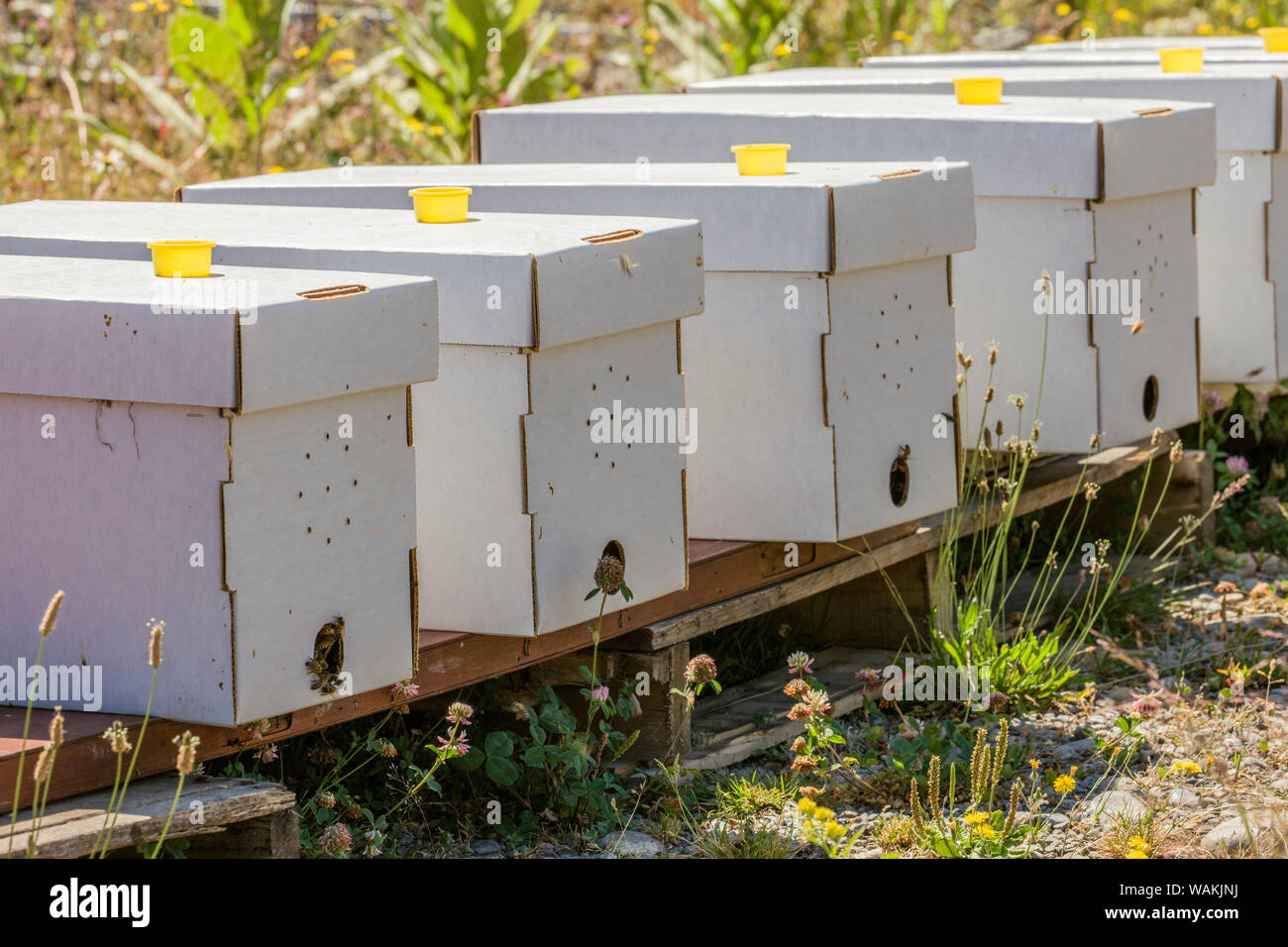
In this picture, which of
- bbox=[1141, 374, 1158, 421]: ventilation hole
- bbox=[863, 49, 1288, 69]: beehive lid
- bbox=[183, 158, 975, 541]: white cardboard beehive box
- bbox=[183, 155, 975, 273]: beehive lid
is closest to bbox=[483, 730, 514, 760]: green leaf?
bbox=[183, 158, 975, 541]: white cardboard beehive box

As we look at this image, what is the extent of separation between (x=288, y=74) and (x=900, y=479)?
14.1ft

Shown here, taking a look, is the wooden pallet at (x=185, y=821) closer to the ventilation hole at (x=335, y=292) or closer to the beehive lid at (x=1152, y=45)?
the ventilation hole at (x=335, y=292)

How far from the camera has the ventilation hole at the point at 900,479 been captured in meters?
3.16

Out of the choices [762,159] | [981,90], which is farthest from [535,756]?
[981,90]

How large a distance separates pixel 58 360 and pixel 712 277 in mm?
1176

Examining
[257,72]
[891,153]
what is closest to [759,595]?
[891,153]

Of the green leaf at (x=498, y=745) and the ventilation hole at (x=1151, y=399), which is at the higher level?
the ventilation hole at (x=1151, y=399)

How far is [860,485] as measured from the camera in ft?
10.1

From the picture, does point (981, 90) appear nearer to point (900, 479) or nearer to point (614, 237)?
point (900, 479)

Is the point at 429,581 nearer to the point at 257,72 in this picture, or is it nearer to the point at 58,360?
the point at 58,360

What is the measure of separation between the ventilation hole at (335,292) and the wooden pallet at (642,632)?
0.57 meters

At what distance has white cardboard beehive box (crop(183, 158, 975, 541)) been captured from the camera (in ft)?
9.73

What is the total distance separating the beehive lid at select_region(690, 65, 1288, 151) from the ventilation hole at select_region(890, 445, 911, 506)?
140 centimetres

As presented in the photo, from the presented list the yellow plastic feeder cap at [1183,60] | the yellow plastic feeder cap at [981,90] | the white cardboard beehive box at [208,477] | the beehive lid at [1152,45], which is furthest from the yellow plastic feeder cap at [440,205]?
the beehive lid at [1152,45]
